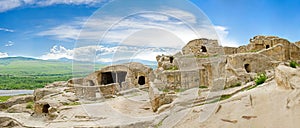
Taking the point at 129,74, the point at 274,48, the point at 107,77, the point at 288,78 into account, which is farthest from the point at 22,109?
the point at 274,48

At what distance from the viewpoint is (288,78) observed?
8.17 metres

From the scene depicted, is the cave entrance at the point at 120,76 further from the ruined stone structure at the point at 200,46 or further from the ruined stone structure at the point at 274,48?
the ruined stone structure at the point at 274,48

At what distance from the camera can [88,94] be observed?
22.2m

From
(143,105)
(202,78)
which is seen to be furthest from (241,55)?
(143,105)

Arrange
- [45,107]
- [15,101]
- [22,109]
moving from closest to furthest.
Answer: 1. [45,107]
2. [22,109]
3. [15,101]

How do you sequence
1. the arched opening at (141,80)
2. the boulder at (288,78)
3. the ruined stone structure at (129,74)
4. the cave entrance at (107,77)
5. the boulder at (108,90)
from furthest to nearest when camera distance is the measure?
the cave entrance at (107,77) < the arched opening at (141,80) < the ruined stone structure at (129,74) < the boulder at (108,90) < the boulder at (288,78)

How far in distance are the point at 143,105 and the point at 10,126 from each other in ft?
25.7

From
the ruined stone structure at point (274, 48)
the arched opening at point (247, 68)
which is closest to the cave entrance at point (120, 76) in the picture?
the ruined stone structure at point (274, 48)

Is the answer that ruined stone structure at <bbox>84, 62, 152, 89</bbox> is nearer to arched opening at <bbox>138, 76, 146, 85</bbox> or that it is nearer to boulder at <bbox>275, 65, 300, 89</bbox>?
arched opening at <bbox>138, 76, 146, 85</bbox>

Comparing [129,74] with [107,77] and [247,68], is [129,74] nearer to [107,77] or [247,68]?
[107,77]

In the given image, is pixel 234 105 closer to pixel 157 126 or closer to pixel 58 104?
pixel 157 126

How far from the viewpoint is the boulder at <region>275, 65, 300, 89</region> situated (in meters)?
7.80

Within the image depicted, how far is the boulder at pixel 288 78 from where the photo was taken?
7797mm

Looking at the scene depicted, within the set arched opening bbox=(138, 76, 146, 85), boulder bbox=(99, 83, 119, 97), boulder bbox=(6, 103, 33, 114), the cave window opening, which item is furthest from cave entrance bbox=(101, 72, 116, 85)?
the cave window opening
